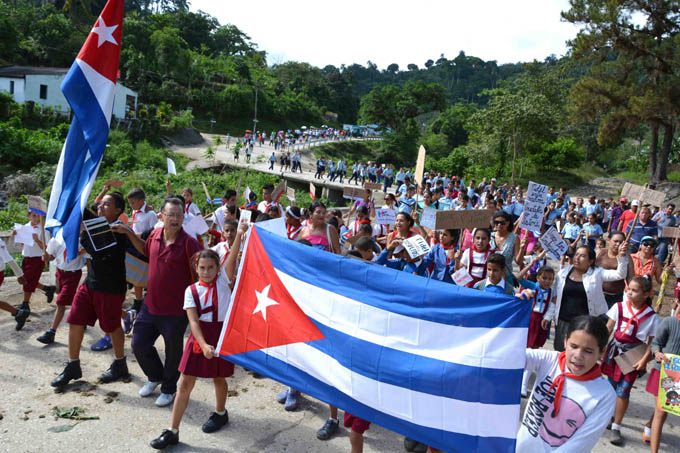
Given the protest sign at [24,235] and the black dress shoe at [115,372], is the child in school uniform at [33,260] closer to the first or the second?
the protest sign at [24,235]

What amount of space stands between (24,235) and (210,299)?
3.80 m

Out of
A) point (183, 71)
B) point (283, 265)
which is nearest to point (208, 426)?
point (283, 265)

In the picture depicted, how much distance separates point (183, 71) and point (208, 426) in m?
61.4

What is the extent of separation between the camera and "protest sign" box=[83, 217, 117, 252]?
14.9ft

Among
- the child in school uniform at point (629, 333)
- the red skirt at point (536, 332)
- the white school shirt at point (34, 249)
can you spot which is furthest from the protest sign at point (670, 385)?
the white school shirt at point (34, 249)

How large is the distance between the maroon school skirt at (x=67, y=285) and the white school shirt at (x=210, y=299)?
2.43 m

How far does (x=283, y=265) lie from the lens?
13.0 ft

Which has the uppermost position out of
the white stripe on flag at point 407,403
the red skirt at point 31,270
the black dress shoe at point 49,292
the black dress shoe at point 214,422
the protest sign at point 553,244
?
the protest sign at point 553,244

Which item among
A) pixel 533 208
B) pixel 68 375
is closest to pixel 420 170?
pixel 533 208

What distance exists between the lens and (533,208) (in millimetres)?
6504

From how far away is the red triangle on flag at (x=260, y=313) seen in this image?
381 cm

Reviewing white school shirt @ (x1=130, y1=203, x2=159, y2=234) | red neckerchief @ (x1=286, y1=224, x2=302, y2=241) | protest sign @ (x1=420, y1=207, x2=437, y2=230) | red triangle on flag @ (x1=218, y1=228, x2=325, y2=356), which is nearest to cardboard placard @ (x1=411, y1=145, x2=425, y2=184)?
protest sign @ (x1=420, y1=207, x2=437, y2=230)

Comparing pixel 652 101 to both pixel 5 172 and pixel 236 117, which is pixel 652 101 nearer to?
pixel 5 172

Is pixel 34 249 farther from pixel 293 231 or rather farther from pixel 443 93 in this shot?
pixel 443 93
